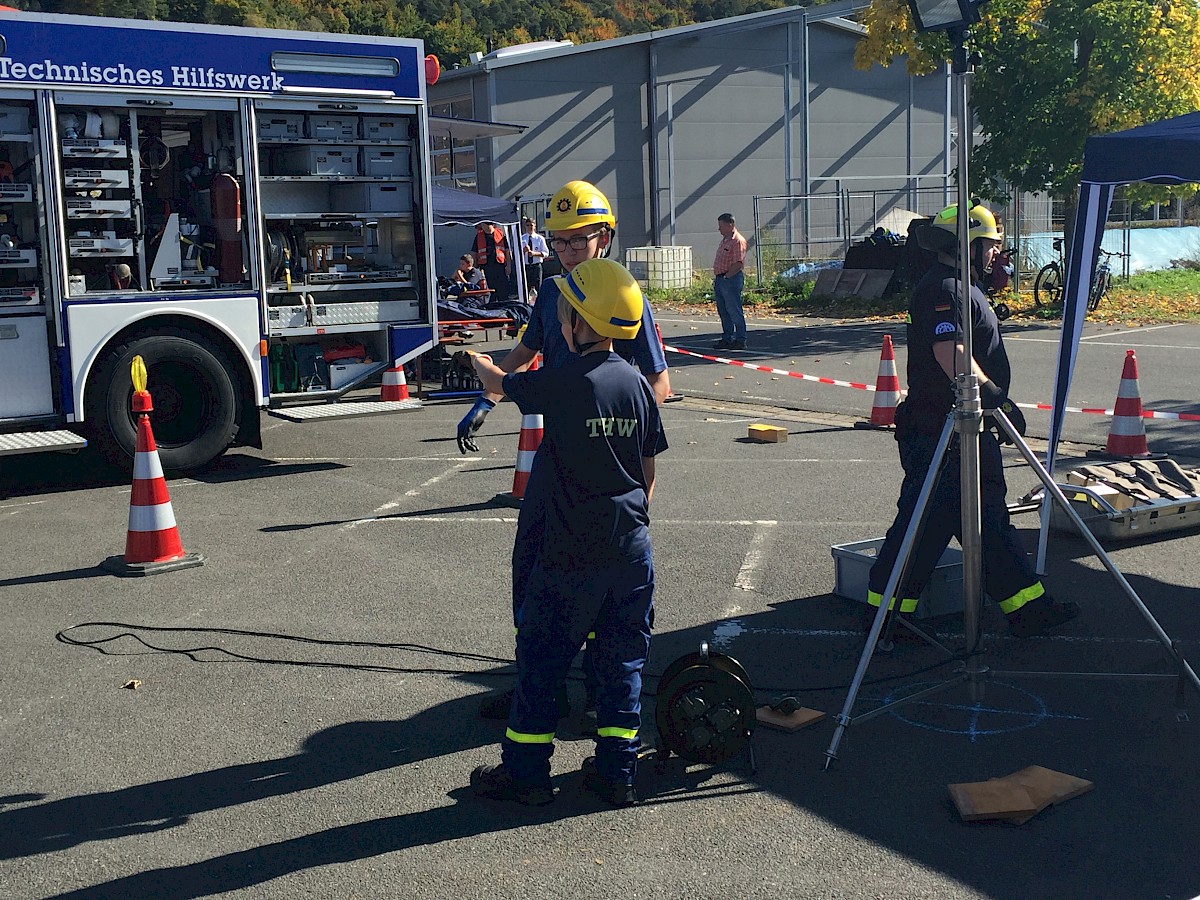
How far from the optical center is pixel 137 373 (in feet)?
25.7

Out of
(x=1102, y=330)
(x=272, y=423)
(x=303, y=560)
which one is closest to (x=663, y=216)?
(x=1102, y=330)

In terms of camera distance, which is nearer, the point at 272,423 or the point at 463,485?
the point at 463,485

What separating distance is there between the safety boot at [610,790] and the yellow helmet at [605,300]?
149 centimetres

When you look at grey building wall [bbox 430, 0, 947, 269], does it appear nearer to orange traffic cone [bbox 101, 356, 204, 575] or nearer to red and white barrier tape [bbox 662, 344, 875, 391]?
red and white barrier tape [bbox 662, 344, 875, 391]

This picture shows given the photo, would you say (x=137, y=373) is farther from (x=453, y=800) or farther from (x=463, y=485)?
(x=453, y=800)

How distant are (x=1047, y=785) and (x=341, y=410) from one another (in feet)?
25.1

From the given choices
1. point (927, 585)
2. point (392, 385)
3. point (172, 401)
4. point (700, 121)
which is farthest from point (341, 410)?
point (700, 121)

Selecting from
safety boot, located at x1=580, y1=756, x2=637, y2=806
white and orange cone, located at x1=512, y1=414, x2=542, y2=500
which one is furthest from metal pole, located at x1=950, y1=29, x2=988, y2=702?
white and orange cone, located at x1=512, y1=414, x2=542, y2=500

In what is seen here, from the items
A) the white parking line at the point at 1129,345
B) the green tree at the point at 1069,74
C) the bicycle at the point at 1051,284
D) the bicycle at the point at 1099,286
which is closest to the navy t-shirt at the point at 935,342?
the white parking line at the point at 1129,345

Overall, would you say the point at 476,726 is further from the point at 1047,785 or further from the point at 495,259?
the point at 495,259

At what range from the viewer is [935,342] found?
601cm

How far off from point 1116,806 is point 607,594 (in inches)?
71.3

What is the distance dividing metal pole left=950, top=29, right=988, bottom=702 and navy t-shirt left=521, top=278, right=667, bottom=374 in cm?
115

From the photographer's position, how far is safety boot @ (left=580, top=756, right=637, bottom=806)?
14.7 ft
